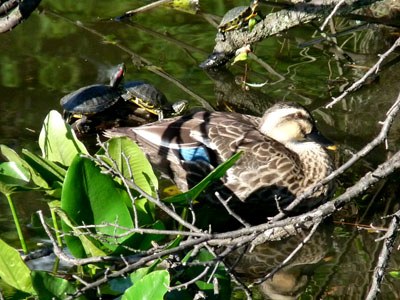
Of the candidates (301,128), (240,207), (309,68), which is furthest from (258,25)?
(240,207)

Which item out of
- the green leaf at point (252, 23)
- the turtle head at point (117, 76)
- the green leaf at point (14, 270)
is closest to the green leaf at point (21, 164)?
the green leaf at point (14, 270)

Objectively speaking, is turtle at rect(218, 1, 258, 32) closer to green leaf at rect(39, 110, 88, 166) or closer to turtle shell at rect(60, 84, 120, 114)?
turtle shell at rect(60, 84, 120, 114)

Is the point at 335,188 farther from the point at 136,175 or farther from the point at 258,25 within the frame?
the point at 258,25

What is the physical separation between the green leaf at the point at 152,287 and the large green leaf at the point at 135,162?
3.93 ft

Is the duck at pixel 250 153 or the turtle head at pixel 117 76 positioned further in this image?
the turtle head at pixel 117 76

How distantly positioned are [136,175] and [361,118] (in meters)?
3.18

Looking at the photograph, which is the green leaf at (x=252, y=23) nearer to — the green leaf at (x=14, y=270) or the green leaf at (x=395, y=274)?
the green leaf at (x=395, y=274)

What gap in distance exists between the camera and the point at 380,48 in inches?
365

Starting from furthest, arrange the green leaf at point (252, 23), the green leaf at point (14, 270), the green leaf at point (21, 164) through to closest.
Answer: the green leaf at point (252, 23) < the green leaf at point (21, 164) < the green leaf at point (14, 270)

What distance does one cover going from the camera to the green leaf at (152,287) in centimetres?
389

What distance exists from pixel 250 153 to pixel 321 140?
27.2 inches

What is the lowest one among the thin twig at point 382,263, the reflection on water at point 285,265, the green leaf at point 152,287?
A: the reflection on water at point 285,265

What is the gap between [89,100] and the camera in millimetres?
7695

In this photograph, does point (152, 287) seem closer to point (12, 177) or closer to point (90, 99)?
point (12, 177)
